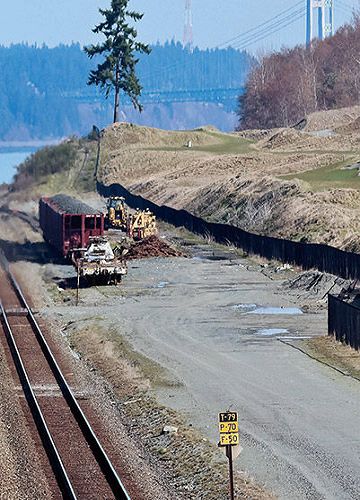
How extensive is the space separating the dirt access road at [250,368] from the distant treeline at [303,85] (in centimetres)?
11446

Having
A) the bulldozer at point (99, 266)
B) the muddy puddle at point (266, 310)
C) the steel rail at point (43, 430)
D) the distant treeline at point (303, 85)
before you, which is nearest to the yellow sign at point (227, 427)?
the steel rail at point (43, 430)

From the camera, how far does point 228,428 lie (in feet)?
62.7

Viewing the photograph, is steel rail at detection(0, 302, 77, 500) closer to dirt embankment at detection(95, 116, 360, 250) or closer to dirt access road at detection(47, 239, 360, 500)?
dirt access road at detection(47, 239, 360, 500)

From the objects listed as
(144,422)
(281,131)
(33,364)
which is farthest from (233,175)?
(144,422)

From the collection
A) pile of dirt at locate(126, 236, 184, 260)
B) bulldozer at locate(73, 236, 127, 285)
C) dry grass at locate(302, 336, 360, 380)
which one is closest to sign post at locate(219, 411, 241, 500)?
dry grass at locate(302, 336, 360, 380)

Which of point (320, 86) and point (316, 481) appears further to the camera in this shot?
point (320, 86)

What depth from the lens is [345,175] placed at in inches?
3383

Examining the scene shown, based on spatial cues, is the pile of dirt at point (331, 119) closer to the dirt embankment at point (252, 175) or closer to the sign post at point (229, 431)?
the dirt embankment at point (252, 175)

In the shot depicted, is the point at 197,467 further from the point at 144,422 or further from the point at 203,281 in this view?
the point at 203,281

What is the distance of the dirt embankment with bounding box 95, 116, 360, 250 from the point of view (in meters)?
69.4

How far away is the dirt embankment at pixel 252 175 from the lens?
69375 millimetres

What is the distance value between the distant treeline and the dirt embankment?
25269 millimetres

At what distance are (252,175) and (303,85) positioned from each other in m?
81.2

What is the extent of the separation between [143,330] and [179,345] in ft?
10.7
